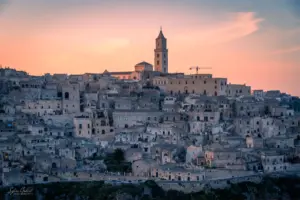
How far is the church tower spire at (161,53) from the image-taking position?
51375mm

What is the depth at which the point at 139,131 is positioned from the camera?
110 feet

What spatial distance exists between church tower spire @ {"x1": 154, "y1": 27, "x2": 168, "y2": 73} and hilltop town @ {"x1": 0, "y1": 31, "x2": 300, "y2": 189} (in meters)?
8.05

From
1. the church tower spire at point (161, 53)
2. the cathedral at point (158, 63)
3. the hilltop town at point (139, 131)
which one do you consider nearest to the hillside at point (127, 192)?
the hilltop town at point (139, 131)

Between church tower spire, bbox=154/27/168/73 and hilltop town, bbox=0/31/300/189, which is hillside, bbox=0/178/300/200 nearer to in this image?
hilltop town, bbox=0/31/300/189

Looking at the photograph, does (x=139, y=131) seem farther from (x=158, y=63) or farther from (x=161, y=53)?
(x=158, y=63)

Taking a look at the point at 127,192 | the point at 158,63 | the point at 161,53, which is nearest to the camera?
the point at 127,192

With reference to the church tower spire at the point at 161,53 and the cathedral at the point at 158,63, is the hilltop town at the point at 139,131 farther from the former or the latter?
the church tower spire at the point at 161,53

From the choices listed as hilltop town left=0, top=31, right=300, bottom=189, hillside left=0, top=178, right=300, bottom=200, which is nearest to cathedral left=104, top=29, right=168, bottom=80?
hilltop town left=0, top=31, right=300, bottom=189

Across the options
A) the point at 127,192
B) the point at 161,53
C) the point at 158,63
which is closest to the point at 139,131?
the point at 127,192

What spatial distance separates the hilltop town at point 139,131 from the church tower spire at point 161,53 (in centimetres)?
805

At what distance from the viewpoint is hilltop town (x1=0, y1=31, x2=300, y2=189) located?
1132 inches

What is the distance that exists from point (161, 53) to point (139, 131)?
1891 cm

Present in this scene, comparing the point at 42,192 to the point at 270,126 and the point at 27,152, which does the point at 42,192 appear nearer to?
the point at 27,152

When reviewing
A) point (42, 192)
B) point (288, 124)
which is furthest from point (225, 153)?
point (42, 192)
